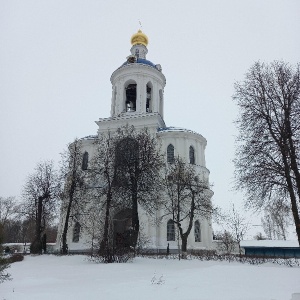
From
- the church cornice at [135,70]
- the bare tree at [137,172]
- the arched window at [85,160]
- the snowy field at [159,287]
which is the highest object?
the church cornice at [135,70]

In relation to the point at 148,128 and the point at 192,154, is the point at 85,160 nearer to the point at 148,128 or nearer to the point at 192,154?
the point at 148,128

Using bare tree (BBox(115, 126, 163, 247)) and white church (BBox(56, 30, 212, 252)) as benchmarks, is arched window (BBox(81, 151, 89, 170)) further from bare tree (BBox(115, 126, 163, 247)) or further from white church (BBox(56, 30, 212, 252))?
bare tree (BBox(115, 126, 163, 247))

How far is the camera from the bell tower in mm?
34906

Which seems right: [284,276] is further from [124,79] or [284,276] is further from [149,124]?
[124,79]

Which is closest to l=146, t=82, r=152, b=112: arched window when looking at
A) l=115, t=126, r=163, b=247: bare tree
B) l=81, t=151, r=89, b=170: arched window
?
l=81, t=151, r=89, b=170: arched window

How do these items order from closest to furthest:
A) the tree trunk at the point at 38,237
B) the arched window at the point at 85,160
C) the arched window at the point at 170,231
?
the tree trunk at the point at 38,237
the arched window at the point at 170,231
the arched window at the point at 85,160

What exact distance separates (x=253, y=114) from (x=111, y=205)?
503 inches

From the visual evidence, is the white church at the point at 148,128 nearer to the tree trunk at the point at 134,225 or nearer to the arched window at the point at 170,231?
the arched window at the point at 170,231

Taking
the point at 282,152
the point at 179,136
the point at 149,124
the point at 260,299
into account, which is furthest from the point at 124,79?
the point at 260,299

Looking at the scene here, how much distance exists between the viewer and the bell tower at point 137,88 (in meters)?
34.9

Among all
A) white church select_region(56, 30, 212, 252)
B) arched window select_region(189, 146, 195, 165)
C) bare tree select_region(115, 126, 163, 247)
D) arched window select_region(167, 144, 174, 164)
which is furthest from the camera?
arched window select_region(189, 146, 195, 165)

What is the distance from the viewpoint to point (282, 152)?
595 inches

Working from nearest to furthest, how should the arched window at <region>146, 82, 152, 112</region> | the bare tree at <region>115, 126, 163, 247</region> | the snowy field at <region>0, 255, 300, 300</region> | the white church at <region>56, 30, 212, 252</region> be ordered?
the snowy field at <region>0, 255, 300, 300</region> → the bare tree at <region>115, 126, 163, 247</region> → the white church at <region>56, 30, 212, 252</region> → the arched window at <region>146, 82, 152, 112</region>

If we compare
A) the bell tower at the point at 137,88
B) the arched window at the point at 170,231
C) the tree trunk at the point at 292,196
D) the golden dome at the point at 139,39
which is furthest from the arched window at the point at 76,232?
the golden dome at the point at 139,39
